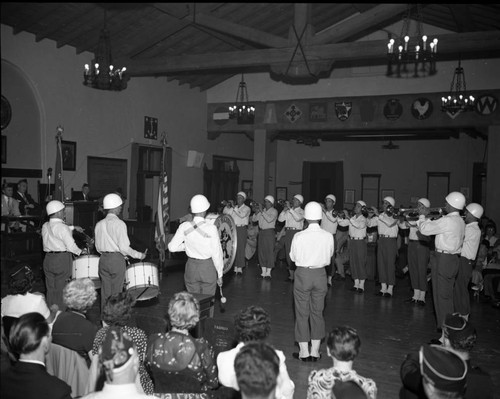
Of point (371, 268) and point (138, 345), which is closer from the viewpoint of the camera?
point (138, 345)

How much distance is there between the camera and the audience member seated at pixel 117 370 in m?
2.45

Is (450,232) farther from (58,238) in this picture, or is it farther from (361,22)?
(361,22)

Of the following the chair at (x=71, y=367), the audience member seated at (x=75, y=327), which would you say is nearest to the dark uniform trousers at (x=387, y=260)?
the audience member seated at (x=75, y=327)

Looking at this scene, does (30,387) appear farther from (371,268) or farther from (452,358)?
(371,268)

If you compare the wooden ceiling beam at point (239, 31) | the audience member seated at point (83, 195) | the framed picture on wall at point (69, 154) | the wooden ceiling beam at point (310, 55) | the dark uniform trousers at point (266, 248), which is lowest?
the dark uniform trousers at point (266, 248)

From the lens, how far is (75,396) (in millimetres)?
3484

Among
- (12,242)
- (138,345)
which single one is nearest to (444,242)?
(138,345)

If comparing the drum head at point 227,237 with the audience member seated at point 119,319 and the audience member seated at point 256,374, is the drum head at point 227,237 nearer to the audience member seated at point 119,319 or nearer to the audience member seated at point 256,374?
the audience member seated at point 119,319

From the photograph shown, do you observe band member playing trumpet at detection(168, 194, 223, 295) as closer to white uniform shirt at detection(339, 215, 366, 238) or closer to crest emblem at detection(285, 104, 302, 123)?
white uniform shirt at detection(339, 215, 366, 238)

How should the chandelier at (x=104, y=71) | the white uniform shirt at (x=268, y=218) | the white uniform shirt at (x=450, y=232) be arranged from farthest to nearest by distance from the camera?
the white uniform shirt at (x=268, y=218) → the chandelier at (x=104, y=71) → the white uniform shirt at (x=450, y=232)

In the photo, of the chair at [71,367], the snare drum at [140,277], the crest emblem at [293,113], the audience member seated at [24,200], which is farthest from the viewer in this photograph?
the crest emblem at [293,113]

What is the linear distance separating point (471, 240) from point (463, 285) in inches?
26.2

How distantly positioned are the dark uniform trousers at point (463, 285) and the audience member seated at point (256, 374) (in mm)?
5401

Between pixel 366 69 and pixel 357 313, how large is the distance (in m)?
8.63
